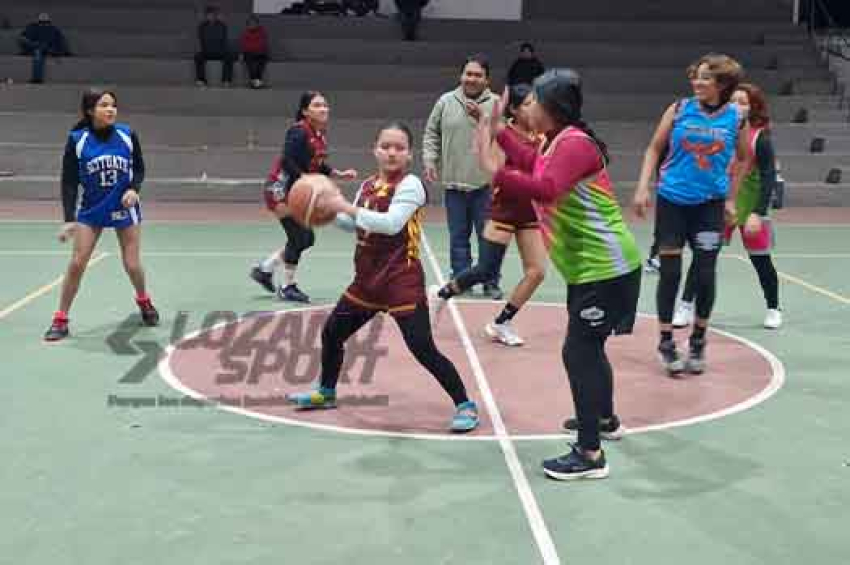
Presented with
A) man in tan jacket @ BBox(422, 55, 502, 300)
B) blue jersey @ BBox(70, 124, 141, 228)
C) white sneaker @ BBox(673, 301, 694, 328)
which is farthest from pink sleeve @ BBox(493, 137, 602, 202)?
man in tan jacket @ BBox(422, 55, 502, 300)

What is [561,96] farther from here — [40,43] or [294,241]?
[40,43]

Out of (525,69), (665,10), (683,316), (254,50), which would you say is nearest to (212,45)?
(254,50)

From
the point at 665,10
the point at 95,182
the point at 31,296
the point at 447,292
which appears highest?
the point at 665,10

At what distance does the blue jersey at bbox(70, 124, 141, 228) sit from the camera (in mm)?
7734

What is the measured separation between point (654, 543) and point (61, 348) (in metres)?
4.95

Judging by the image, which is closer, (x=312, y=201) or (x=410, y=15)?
(x=312, y=201)

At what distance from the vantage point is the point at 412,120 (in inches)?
826

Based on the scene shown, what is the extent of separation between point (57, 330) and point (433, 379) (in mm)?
3027

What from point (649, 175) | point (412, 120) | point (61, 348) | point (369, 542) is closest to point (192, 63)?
point (412, 120)

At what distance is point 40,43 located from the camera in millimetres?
21281

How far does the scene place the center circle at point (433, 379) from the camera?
5.94m

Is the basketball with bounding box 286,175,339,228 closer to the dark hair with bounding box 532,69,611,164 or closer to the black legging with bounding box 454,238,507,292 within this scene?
the dark hair with bounding box 532,69,611,164

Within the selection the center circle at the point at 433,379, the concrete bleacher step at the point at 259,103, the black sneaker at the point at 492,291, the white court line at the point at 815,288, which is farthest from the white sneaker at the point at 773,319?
the concrete bleacher step at the point at 259,103

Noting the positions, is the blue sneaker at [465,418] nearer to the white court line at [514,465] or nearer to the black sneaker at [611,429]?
the white court line at [514,465]
